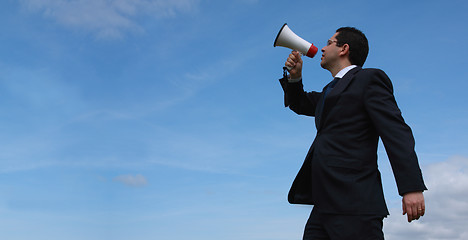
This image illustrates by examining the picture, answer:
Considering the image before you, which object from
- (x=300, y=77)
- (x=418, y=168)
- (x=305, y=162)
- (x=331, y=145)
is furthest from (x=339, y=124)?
(x=300, y=77)

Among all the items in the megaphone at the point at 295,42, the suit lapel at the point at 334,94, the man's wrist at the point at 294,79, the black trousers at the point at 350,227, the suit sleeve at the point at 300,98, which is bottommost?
the black trousers at the point at 350,227

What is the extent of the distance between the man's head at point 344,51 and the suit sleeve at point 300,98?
0.60 meters

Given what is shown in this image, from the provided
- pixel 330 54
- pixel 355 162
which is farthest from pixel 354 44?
pixel 355 162

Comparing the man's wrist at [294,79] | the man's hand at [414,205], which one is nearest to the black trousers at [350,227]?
the man's hand at [414,205]

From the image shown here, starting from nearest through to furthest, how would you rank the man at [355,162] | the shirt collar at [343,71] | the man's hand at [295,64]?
the man at [355,162], the shirt collar at [343,71], the man's hand at [295,64]

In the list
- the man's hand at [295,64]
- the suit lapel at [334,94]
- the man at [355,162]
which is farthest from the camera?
the man's hand at [295,64]

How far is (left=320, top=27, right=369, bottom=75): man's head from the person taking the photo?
168 inches

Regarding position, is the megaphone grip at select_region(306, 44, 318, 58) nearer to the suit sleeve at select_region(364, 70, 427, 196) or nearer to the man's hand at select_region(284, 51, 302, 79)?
the man's hand at select_region(284, 51, 302, 79)

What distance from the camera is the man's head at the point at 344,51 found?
4262 millimetres

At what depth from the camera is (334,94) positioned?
3898mm

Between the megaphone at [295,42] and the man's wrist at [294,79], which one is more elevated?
the megaphone at [295,42]

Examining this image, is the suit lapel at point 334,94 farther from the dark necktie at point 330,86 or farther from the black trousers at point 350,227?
the black trousers at point 350,227

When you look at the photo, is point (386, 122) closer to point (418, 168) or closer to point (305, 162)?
point (418, 168)

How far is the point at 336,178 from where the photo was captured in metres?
3.64
